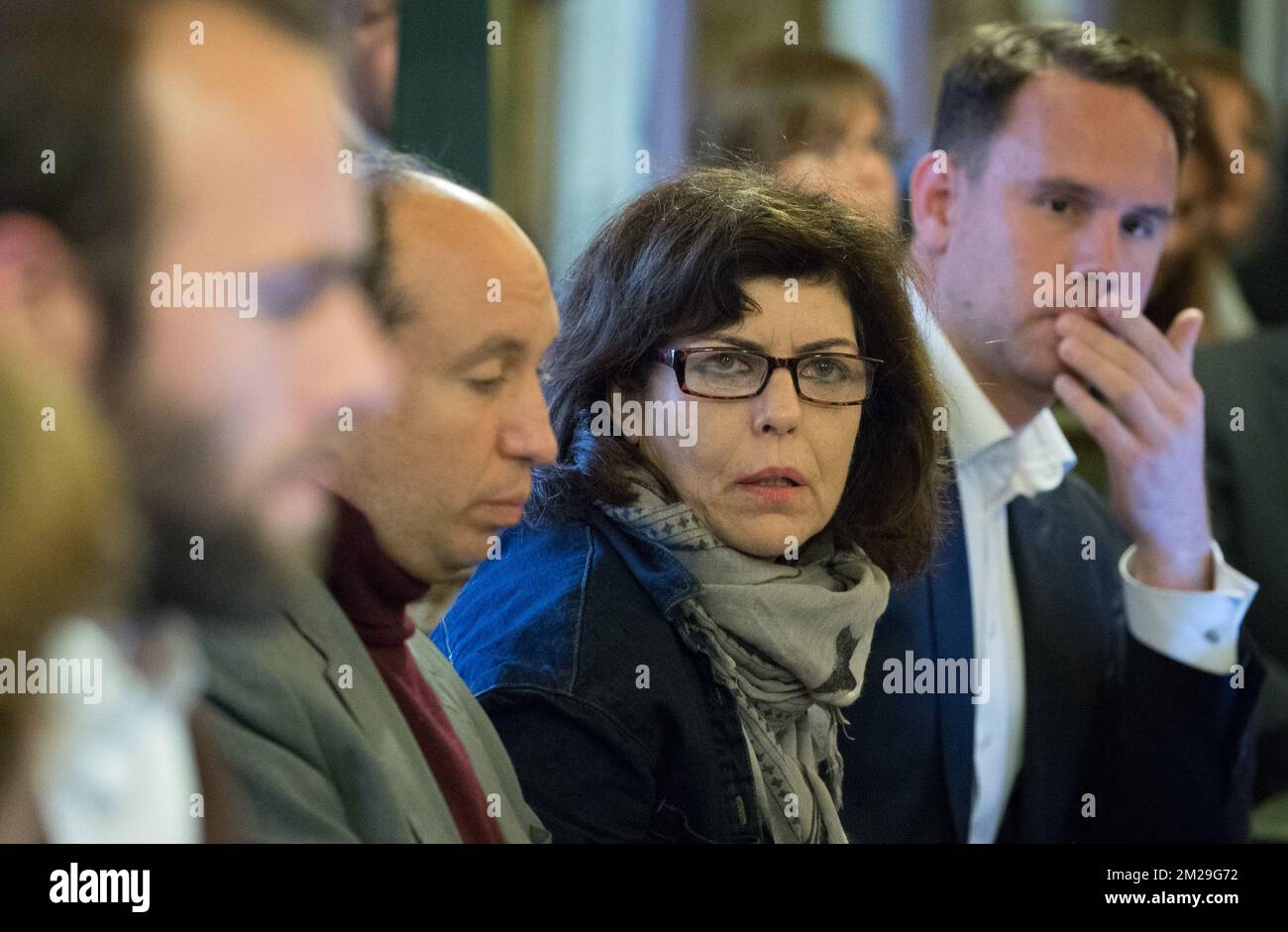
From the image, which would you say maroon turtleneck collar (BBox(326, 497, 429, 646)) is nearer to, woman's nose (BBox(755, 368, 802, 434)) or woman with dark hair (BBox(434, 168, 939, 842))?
woman with dark hair (BBox(434, 168, 939, 842))

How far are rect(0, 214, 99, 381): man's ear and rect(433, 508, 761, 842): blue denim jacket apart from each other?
440mm

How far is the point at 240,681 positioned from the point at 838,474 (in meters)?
0.66

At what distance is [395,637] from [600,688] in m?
0.21

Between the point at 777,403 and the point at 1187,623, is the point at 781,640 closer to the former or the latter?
the point at 777,403

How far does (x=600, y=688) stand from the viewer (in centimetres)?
151

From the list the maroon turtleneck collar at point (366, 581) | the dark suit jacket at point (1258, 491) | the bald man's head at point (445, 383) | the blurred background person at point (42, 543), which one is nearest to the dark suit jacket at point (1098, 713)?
the dark suit jacket at point (1258, 491)

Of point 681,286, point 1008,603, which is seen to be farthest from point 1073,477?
point 681,286

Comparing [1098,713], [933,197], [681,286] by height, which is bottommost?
[1098,713]

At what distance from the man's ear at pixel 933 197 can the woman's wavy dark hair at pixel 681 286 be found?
0.19 meters

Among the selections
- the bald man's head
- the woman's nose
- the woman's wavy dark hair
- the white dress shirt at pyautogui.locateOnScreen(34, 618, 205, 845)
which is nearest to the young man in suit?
the woman's wavy dark hair

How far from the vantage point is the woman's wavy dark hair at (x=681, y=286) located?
62.0 inches

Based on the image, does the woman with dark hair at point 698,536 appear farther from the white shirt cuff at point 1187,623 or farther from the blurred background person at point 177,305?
the white shirt cuff at point 1187,623

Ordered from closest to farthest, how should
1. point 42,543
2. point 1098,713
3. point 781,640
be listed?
point 42,543 < point 781,640 < point 1098,713
